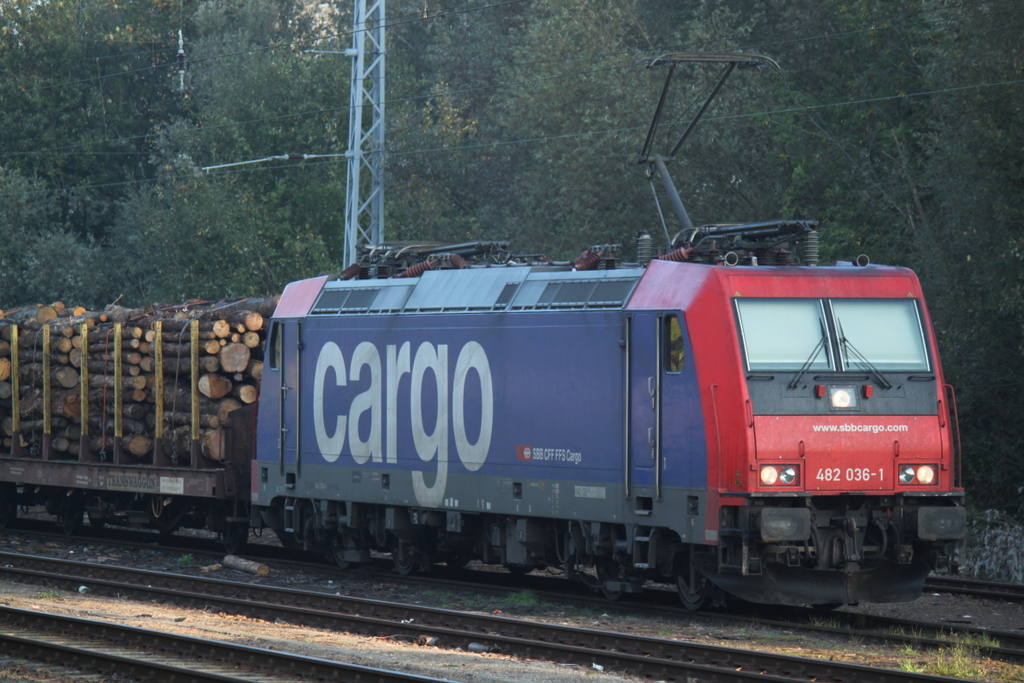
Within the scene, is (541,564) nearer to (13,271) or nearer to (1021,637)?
(1021,637)

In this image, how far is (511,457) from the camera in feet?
46.1

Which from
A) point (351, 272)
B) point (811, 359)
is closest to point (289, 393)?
point (351, 272)

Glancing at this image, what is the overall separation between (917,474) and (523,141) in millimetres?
19515

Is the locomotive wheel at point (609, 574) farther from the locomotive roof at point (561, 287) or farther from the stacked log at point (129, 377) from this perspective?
the stacked log at point (129, 377)

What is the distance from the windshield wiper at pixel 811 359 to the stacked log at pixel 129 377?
351 inches

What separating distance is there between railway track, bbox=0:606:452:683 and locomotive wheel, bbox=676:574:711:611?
4035mm

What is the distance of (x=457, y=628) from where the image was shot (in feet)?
41.0

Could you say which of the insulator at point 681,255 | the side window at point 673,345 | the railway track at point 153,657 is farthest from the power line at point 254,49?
the railway track at point 153,657

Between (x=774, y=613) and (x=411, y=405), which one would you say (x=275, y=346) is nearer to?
(x=411, y=405)

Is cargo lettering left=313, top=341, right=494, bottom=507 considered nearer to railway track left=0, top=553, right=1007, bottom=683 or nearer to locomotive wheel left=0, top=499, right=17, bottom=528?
railway track left=0, top=553, right=1007, bottom=683

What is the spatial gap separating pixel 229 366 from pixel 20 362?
4861mm

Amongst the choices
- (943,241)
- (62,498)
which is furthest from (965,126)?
(62,498)

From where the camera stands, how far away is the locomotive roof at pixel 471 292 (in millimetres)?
13289

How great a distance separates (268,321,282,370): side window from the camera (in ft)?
57.0
